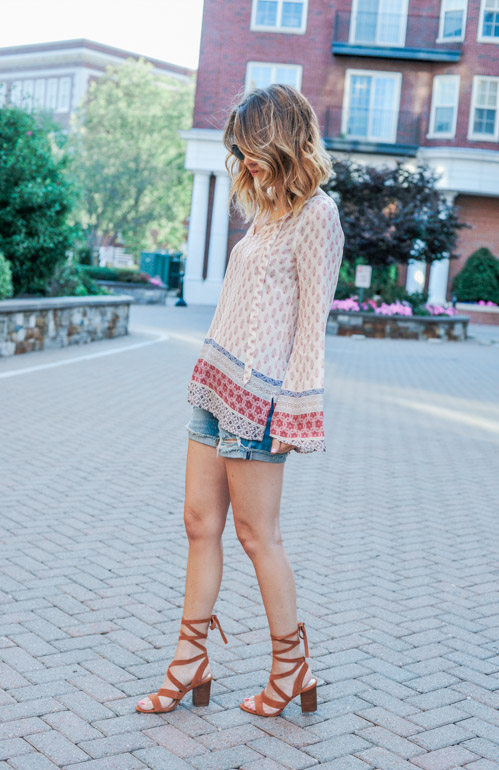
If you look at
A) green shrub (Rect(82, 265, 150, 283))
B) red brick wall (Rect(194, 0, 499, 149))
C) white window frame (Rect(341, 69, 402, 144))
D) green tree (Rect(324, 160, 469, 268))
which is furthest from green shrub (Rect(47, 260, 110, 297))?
white window frame (Rect(341, 69, 402, 144))

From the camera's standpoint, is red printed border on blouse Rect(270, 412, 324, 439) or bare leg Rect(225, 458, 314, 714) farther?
bare leg Rect(225, 458, 314, 714)

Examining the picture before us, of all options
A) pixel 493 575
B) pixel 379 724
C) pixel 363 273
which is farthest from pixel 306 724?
pixel 363 273

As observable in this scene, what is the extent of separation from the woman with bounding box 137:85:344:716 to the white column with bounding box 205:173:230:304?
30702 mm

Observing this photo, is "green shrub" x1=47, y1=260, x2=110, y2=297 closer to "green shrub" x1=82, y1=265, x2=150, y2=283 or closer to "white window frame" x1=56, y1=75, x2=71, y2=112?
"green shrub" x1=82, y1=265, x2=150, y2=283

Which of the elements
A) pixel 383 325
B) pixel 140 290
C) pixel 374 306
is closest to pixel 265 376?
pixel 383 325

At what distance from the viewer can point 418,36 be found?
32625 millimetres

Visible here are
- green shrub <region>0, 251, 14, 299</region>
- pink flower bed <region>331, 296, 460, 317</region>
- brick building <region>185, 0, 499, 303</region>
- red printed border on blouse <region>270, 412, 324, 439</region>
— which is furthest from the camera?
brick building <region>185, 0, 499, 303</region>

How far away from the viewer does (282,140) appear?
2.86 metres

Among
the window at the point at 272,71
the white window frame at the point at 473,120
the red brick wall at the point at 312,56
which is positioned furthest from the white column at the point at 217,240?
the white window frame at the point at 473,120

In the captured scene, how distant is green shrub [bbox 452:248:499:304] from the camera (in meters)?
32.5

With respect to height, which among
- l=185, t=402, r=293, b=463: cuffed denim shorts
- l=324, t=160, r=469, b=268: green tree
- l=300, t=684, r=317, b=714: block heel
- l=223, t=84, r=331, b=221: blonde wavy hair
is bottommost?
l=300, t=684, r=317, b=714: block heel

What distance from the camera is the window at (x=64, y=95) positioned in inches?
2702

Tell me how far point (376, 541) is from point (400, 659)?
174 cm

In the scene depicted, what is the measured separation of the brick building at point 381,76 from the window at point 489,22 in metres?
Result: 0.05
